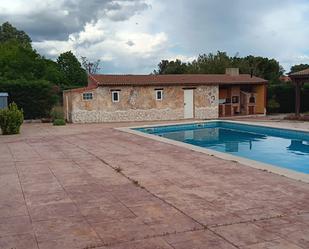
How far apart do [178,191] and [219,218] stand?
165cm

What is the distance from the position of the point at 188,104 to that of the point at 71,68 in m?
29.9

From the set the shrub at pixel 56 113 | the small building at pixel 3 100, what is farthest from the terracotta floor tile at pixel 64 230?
the shrub at pixel 56 113

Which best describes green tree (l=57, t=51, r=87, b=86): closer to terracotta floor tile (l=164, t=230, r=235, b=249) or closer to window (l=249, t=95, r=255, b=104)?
window (l=249, t=95, r=255, b=104)

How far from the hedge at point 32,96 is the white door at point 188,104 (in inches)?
336

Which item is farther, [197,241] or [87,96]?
[87,96]

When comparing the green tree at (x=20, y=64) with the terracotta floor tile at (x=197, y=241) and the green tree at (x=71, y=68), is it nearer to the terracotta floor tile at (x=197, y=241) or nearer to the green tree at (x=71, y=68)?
the green tree at (x=71, y=68)

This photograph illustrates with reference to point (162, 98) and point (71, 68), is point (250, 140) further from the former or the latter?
point (71, 68)

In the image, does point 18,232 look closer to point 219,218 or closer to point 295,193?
point 219,218

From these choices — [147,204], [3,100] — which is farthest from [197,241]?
[3,100]

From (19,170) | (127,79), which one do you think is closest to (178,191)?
(19,170)

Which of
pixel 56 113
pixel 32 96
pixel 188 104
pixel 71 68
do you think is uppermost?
pixel 71 68

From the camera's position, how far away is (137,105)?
25.1m

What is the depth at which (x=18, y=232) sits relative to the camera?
16.9 ft

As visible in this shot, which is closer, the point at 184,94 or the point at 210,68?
the point at 184,94
